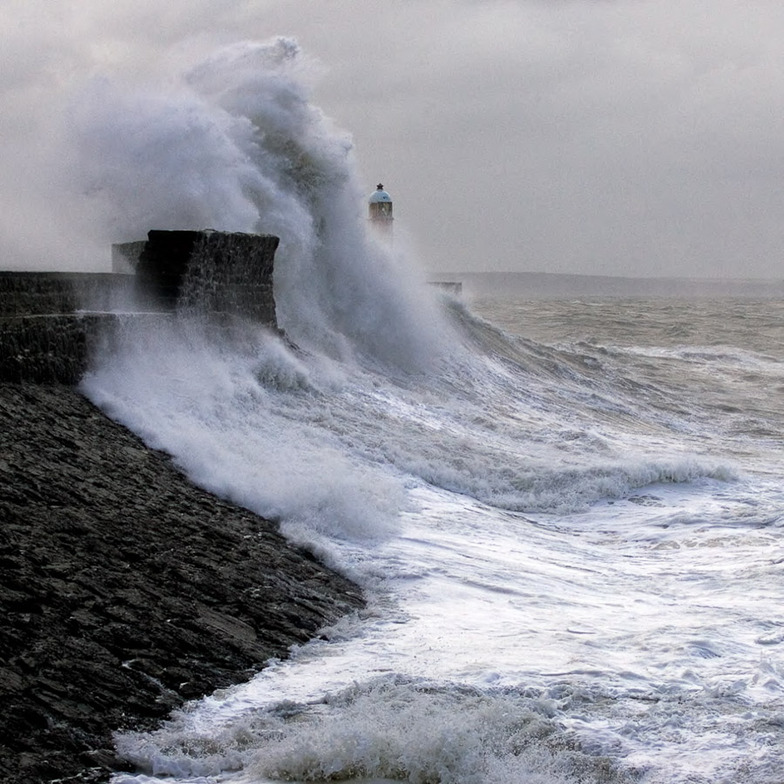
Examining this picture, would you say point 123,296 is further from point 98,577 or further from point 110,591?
point 110,591

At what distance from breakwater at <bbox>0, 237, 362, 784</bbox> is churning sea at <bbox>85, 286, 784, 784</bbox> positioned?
191mm

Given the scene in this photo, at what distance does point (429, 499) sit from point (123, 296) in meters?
3.03

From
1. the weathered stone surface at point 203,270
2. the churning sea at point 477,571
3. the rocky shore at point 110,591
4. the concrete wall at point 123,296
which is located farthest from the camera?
the weathered stone surface at point 203,270

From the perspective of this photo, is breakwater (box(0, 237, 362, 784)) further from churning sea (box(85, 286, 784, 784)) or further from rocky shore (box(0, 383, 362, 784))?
churning sea (box(85, 286, 784, 784))

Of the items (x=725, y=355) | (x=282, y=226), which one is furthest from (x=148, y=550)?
(x=725, y=355)

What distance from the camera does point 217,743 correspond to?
175 inches

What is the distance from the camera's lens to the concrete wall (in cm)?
783

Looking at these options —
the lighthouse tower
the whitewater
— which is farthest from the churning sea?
the lighthouse tower

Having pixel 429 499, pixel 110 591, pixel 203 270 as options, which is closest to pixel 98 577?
pixel 110 591

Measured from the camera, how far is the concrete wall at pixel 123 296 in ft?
25.7

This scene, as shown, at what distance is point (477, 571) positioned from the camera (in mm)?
7273

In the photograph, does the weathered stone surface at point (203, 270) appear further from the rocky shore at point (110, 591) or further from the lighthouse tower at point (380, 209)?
the lighthouse tower at point (380, 209)

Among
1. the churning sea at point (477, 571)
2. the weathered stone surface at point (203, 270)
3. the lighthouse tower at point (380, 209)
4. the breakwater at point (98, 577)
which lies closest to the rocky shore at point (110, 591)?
the breakwater at point (98, 577)

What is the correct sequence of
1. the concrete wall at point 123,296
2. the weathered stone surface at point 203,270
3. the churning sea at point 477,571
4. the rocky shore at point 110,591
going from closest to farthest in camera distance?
the rocky shore at point 110,591 → the churning sea at point 477,571 → the concrete wall at point 123,296 → the weathered stone surface at point 203,270
